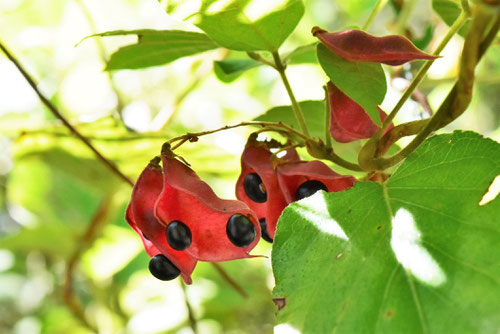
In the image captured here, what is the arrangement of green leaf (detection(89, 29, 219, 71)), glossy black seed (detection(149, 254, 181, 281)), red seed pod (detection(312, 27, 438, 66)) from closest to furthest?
red seed pod (detection(312, 27, 438, 66)) → glossy black seed (detection(149, 254, 181, 281)) → green leaf (detection(89, 29, 219, 71))

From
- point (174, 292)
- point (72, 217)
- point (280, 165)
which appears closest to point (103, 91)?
point (72, 217)

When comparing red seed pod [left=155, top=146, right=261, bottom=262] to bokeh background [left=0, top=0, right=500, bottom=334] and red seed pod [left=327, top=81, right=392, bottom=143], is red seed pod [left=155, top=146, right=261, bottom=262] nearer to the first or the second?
red seed pod [left=327, top=81, right=392, bottom=143]

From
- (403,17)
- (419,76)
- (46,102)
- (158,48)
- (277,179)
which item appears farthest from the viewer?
(403,17)

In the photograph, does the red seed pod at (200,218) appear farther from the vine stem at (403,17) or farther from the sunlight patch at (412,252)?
the vine stem at (403,17)

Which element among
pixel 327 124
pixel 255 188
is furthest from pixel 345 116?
pixel 255 188

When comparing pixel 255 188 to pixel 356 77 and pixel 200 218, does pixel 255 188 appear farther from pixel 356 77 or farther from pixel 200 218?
pixel 356 77

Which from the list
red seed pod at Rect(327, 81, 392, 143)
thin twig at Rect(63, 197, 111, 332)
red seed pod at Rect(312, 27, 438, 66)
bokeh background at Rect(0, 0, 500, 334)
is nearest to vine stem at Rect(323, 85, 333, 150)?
red seed pod at Rect(327, 81, 392, 143)
